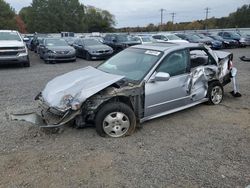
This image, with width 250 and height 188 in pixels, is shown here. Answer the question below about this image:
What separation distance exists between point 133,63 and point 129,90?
976 millimetres

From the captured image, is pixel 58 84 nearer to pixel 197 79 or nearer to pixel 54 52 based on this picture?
pixel 197 79

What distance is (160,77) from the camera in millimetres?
4871

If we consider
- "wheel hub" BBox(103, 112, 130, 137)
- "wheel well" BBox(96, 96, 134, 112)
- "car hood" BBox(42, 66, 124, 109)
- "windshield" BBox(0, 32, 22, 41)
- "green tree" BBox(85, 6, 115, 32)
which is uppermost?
"green tree" BBox(85, 6, 115, 32)

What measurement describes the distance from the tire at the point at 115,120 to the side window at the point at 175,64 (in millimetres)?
1062

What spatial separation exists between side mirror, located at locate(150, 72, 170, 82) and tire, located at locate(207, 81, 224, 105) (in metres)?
1.78

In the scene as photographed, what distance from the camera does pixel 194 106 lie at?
20.9 feet

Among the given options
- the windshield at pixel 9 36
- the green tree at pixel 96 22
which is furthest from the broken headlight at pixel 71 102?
the green tree at pixel 96 22

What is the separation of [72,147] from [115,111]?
896mm

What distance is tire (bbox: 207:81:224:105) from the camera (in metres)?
6.26

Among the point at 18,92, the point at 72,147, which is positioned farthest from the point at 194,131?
the point at 18,92

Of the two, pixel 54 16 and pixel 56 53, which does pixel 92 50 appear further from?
pixel 54 16

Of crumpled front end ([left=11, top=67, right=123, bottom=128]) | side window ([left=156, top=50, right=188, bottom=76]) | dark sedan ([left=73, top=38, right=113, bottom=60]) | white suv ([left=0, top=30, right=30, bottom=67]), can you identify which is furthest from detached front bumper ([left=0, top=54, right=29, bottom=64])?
side window ([left=156, top=50, right=188, bottom=76])

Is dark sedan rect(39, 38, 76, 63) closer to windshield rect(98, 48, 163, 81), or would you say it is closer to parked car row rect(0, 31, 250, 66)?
parked car row rect(0, 31, 250, 66)

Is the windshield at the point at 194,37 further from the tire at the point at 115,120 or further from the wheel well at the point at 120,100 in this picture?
the tire at the point at 115,120
